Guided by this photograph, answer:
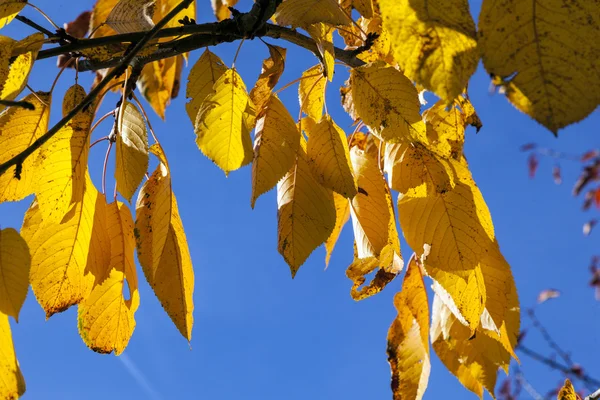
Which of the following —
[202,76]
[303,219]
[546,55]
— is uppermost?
[202,76]

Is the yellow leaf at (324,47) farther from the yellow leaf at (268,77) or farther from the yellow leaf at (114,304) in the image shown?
the yellow leaf at (114,304)

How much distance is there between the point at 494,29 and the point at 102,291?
678 mm

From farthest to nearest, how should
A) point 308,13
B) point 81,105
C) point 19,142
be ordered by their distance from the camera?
point 19,142 < point 308,13 < point 81,105

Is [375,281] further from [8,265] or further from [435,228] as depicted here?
[8,265]

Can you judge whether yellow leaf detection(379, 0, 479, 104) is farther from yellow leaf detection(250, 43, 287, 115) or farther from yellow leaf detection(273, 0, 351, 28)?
yellow leaf detection(250, 43, 287, 115)

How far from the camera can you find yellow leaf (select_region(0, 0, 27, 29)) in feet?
2.34

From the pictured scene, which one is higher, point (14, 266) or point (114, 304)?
point (114, 304)

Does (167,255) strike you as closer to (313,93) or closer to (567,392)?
(313,93)

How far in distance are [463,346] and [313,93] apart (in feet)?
1.45

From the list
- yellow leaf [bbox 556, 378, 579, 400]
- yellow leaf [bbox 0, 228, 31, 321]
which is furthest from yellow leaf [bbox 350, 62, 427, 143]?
yellow leaf [bbox 556, 378, 579, 400]

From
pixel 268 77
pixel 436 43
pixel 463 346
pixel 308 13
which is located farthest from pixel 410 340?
pixel 436 43

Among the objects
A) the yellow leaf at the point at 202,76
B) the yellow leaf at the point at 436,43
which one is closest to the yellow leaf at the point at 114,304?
the yellow leaf at the point at 202,76

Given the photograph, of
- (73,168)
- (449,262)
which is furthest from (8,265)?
(449,262)

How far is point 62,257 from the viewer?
0.77 metres
